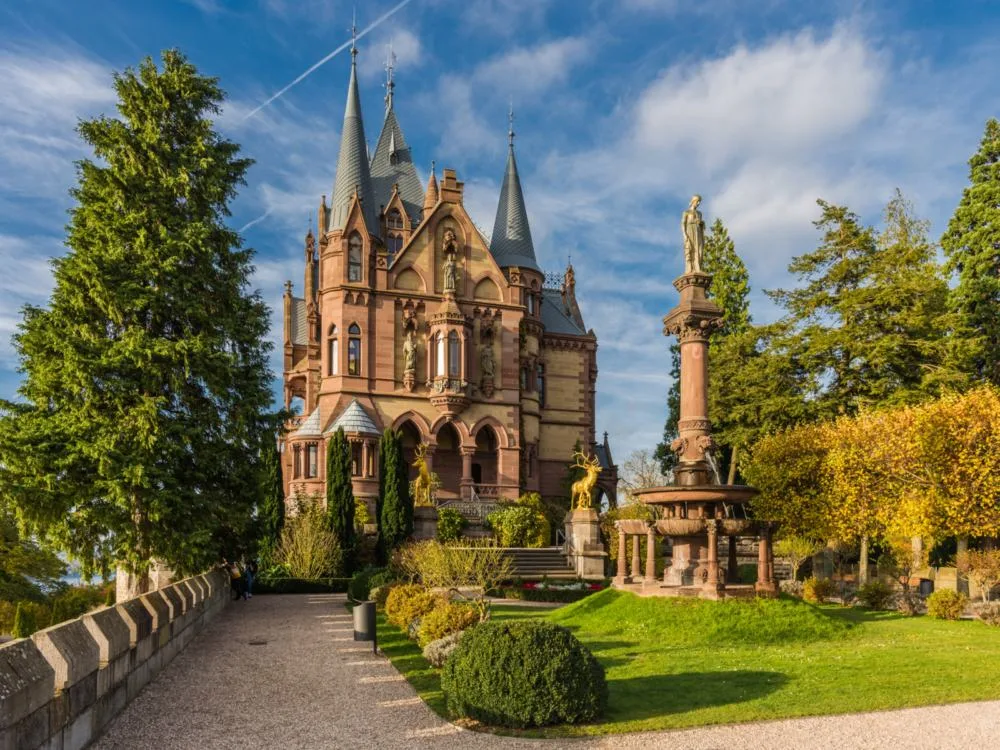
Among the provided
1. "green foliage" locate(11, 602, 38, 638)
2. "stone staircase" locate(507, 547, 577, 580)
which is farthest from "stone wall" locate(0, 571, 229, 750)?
"stone staircase" locate(507, 547, 577, 580)

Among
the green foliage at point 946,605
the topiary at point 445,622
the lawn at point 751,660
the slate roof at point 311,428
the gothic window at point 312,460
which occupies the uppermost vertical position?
the slate roof at point 311,428

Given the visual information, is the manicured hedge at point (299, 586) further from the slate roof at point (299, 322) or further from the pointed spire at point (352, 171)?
the slate roof at point (299, 322)

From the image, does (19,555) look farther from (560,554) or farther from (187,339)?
(560,554)

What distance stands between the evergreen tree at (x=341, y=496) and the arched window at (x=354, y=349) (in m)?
6.83

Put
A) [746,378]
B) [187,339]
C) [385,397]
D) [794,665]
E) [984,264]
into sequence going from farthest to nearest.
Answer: [385,397]
[746,378]
[984,264]
[187,339]
[794,665]

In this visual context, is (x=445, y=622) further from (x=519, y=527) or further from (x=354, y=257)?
(x=354, y=257)

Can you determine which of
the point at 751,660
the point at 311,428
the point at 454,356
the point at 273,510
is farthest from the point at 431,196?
the point at 751,660

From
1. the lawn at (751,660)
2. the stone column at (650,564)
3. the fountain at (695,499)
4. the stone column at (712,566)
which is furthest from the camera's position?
the stone column at (650,564)

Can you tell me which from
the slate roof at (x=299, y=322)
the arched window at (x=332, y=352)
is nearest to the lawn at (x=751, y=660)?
the arched window at (x=332, y=352)

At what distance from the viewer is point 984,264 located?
117ft

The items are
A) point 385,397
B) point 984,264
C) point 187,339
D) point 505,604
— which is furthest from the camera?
point 385,397

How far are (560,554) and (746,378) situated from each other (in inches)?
477

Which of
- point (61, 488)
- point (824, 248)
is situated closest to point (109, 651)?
point (61, 488)

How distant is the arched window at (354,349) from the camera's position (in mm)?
44281
